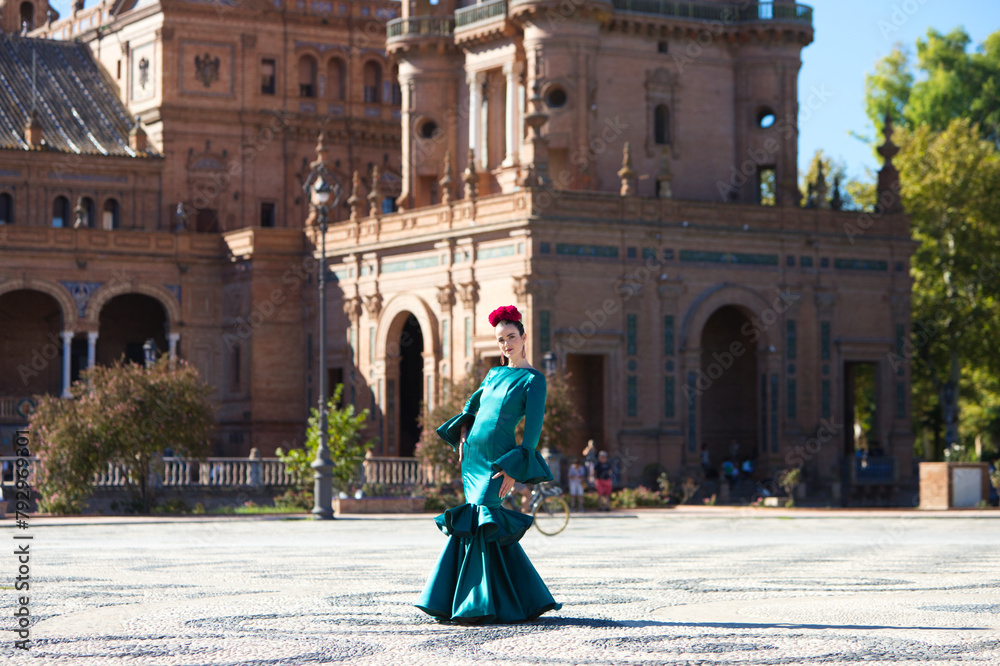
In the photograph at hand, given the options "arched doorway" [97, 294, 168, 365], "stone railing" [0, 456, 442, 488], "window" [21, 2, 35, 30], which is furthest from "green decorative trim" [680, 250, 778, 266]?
"window" [21, 2, 35, 30]

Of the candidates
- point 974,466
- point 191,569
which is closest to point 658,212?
point 974,466

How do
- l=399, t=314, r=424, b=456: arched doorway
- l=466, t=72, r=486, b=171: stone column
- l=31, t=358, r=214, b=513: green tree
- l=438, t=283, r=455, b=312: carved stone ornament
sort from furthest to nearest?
l=399, t=314, r=424, b=456: arched doorway → l=466, t=72, r=486, b=171: stone column → l=438, t=283, r=455, b=312: carved stone ornament → l=31, t=358, r=214, b=513: green tree

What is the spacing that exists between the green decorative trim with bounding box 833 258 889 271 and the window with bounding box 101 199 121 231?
2391cm

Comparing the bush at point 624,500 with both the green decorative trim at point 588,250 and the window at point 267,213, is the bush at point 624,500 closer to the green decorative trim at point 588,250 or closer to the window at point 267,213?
the green decorative trim at point 588,250

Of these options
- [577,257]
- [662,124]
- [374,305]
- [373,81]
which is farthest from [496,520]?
[373,81]

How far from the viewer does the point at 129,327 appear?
55.1 meters

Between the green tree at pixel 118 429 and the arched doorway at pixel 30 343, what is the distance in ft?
58.8

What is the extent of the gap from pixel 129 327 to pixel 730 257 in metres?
21.0

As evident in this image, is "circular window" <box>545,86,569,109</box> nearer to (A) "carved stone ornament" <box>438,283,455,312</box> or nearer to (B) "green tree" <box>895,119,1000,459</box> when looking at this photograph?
(A) "carved stone ornament" <box>438,283,455,312</box>

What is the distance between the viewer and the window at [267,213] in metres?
57.5

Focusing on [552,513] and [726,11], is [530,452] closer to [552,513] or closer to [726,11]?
[552,513]

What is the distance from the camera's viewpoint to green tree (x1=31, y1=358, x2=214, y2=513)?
33938 mm

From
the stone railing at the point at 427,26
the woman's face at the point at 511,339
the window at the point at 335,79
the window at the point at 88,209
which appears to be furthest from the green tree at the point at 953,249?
the woman's face at the point at 511,339

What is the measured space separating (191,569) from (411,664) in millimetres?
7792
